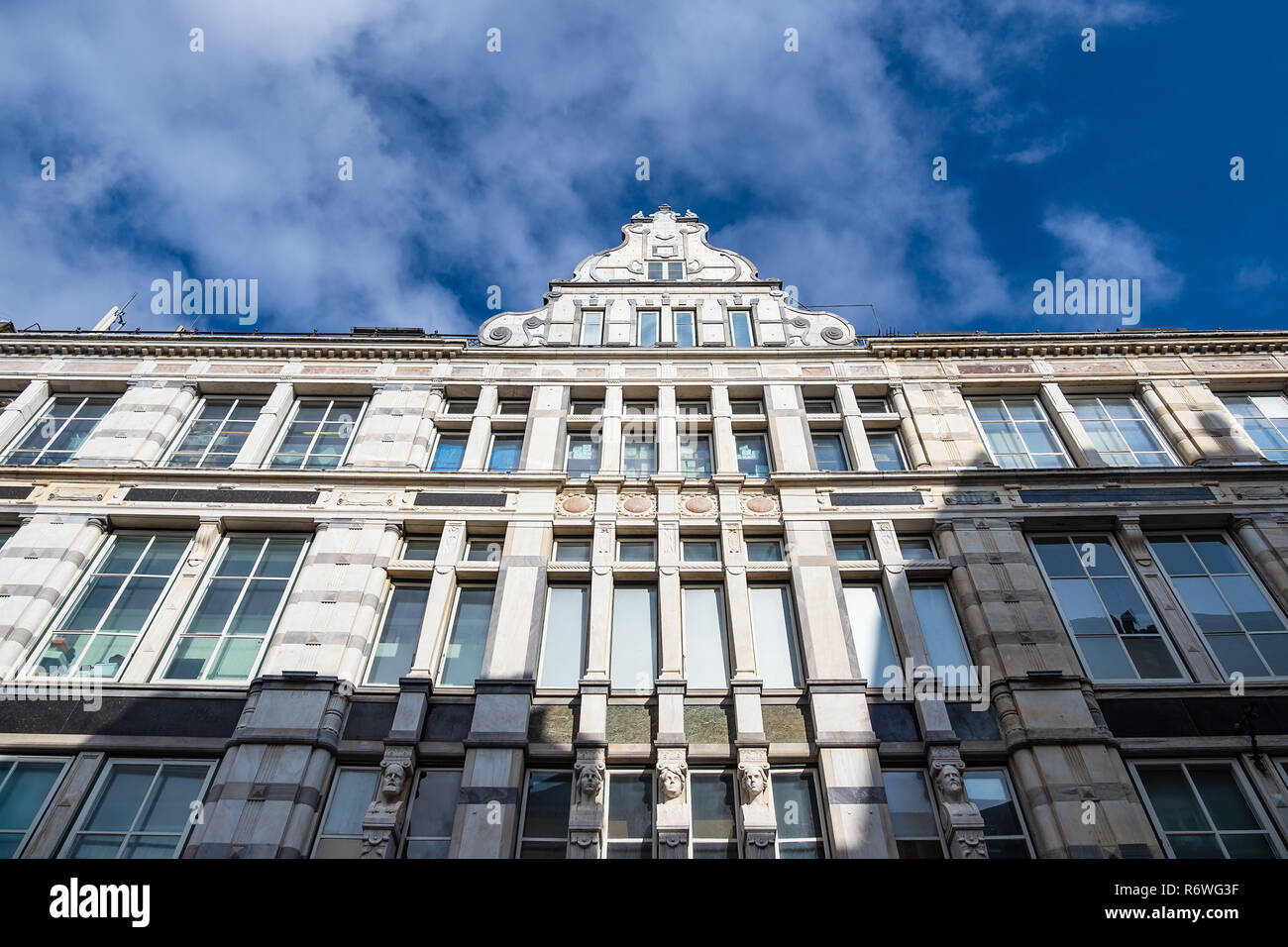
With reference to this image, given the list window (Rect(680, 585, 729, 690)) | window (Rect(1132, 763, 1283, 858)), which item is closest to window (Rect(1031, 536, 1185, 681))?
window (Rect(1132, 763, 1283, 858))

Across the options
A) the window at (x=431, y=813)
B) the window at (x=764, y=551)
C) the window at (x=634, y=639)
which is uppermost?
the window at (x=764, y=551)

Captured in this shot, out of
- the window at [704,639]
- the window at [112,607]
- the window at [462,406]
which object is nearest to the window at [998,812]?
the window at [704,639]

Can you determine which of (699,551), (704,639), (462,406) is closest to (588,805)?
(704,639)

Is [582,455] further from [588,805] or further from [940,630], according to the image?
[588,805]

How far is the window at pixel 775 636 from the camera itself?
14605 mm

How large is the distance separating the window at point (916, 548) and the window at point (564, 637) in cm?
612

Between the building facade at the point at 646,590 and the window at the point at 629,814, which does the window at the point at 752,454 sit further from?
the window at the point at 629,814

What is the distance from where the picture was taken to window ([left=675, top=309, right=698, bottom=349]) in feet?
71.9

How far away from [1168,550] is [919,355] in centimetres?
696

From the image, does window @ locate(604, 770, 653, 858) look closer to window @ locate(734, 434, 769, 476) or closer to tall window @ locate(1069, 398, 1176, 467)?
window @ locate(734, 434, 769, 476)
